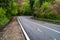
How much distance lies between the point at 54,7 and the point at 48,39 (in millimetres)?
33556

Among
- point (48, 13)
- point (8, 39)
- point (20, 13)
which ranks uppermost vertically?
point (8, 39)

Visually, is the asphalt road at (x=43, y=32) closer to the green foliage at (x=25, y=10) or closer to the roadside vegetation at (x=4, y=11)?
the roadside vegetation at (x=4, y=11)

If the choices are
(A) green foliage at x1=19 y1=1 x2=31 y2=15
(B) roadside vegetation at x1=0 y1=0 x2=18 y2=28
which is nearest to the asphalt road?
(B) roadside vegetation at x1=0 y1=0 x2=18 y2=28

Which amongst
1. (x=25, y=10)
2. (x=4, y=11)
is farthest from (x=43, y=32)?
(x=25, y=10)

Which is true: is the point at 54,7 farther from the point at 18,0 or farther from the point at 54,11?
the point at 18,0

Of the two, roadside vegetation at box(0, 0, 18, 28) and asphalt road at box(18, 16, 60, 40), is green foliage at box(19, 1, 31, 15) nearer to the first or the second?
roadside vegetation at box(0, 0, 18, 28)

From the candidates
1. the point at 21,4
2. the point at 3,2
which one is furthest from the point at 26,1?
the point at 3,2

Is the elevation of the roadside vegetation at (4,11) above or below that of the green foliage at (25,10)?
above

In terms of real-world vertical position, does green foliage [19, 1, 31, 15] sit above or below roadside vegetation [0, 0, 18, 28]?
below

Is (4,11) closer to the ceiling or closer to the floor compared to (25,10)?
closer to the ceiling

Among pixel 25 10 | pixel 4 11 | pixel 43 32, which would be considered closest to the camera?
pixel 43 32

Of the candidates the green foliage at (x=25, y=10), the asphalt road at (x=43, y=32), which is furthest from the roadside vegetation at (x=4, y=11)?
the green foliage at (x=25, y=10)

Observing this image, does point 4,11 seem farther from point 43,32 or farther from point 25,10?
point 25,10

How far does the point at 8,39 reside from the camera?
46.7 feet
